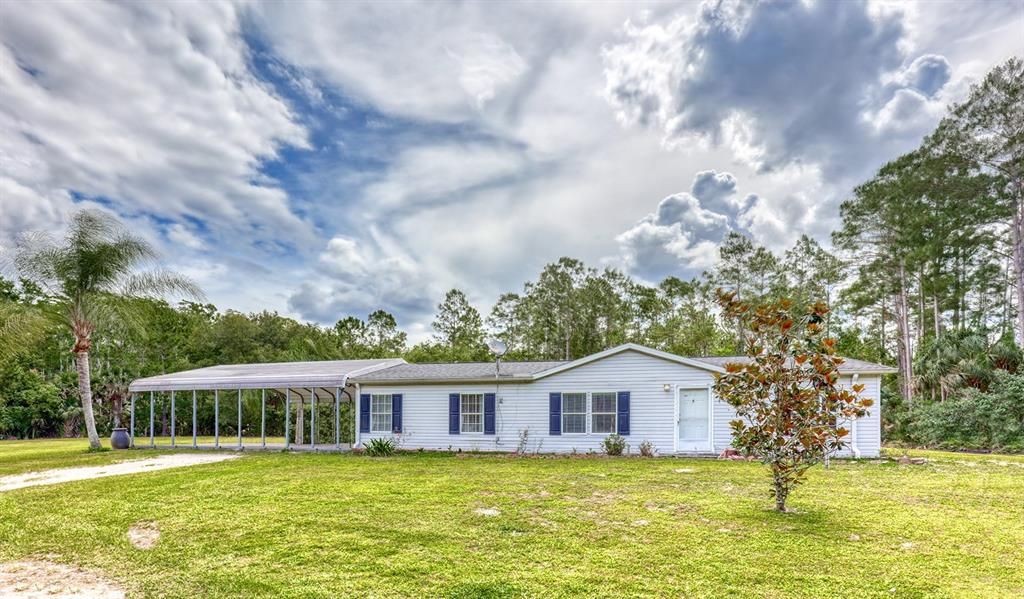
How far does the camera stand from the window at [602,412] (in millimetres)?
15273

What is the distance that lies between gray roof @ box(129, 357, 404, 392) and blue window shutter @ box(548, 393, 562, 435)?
5853 millimetres

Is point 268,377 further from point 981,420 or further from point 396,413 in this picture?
point 981,420

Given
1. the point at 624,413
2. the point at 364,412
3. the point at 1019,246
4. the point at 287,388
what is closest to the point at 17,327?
the point at 287,388

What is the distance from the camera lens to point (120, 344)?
32.6 meters

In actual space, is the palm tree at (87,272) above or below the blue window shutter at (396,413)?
above

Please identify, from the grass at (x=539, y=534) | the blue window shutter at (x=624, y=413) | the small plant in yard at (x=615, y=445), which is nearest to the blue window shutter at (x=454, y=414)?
the small plant in yard at (x=615, y=445)

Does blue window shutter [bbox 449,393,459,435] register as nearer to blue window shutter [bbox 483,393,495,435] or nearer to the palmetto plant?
blue window shutter [bbox 483,393,495,435]

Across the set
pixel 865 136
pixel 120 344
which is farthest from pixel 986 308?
pixel 120 344

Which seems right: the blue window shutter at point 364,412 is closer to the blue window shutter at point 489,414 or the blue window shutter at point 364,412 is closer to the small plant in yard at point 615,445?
the blue window shutter at point 489,414

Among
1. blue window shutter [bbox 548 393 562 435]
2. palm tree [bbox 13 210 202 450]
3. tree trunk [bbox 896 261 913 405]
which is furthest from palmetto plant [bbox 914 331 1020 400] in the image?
palm tree [bbox 13 210 202 450]

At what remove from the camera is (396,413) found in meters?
16.9

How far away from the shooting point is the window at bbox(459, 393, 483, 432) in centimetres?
1627

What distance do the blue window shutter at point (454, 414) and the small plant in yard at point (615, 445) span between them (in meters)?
4.18

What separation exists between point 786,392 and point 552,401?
9.22 m
